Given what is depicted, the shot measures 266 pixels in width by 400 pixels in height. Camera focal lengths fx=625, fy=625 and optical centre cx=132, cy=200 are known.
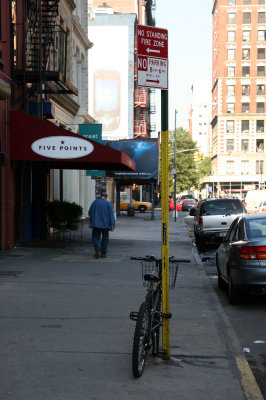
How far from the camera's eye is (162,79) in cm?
646

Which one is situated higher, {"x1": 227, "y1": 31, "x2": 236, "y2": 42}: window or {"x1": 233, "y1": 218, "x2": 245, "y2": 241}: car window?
{"x1": 227, "y1": 31, "x2": 236, "y2": 42}: window

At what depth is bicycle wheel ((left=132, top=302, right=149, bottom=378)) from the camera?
5.43 m

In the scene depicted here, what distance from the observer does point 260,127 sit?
99.9 meters

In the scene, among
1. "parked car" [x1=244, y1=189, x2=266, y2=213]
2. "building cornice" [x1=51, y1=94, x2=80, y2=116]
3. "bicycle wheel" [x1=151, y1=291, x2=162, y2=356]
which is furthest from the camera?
"parked car" [x1=244, y1=189, x2=266, y2=213]

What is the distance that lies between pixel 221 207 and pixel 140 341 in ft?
55.3

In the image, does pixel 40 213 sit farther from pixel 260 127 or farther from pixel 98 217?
pixel 260 127

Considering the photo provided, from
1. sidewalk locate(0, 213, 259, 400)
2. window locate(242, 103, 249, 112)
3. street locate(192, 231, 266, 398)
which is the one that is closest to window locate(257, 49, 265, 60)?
window locate(242, 103, 249, 112)

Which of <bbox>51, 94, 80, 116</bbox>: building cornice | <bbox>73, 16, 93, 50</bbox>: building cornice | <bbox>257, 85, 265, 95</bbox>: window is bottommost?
<bbox>51, 94, 80, 116</bbox>: building cornice

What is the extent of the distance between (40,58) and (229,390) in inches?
557

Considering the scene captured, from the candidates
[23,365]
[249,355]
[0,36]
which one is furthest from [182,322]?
[0,36]

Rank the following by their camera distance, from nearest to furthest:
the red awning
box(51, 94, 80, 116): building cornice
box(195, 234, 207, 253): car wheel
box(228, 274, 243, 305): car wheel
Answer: box(228, 274, 243, 305): car wheel → the red awning → box(195, 234, 207, 253): car wheel → box(51, 94, 80, 116): building cornice

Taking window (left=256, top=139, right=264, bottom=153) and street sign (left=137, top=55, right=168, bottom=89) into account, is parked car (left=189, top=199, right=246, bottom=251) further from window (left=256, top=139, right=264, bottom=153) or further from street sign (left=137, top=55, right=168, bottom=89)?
window (left=256, top=139, right=264, bottom=153)

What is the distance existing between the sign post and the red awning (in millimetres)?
10118

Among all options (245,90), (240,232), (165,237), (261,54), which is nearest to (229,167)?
(245,90)
